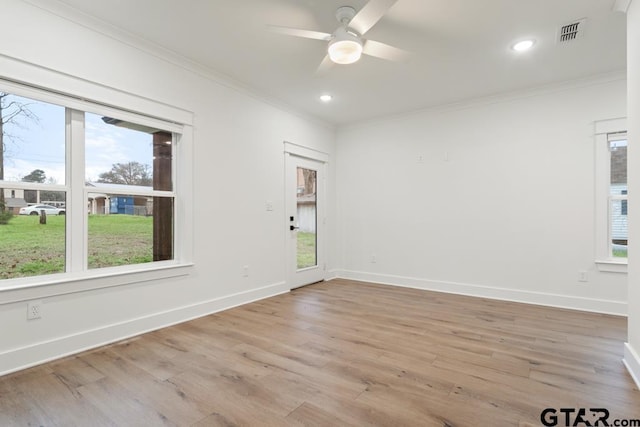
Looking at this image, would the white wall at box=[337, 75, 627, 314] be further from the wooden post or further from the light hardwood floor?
the wooden post

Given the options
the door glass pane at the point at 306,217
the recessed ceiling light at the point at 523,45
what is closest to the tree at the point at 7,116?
the door glass pane at the point at 306,217

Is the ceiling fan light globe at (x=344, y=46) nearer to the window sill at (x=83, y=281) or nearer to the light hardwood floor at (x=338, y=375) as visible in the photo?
the light hardwood floor at (x=338, y=375)

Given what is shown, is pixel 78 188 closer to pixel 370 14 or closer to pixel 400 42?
pixel 370 14

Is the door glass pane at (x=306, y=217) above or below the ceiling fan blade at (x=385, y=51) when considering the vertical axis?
below

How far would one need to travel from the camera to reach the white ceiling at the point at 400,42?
2.46 m

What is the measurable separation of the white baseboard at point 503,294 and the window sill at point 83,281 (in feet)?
10.3

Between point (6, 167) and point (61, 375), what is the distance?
156cm

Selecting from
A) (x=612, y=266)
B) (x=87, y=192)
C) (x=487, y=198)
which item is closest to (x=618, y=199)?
(x=612, y=266)

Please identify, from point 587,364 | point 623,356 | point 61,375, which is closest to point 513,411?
point 587,364

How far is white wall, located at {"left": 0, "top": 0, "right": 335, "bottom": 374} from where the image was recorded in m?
2.33

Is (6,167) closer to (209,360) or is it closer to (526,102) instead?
(209,360)

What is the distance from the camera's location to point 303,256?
5.04 metres

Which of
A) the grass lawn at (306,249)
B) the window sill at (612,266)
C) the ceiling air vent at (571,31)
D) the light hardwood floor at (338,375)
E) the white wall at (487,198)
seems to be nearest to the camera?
the light hardwood floor at (338,375)

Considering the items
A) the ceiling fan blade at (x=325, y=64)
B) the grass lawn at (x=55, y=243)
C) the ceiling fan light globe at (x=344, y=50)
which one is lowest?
the grass lawn at (x=55, y=243)
